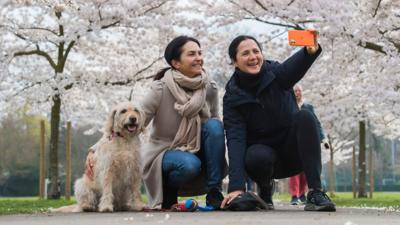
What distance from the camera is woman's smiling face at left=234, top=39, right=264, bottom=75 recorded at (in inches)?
225

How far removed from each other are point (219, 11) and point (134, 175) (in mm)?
11257

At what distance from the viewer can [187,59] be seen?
6.17 m

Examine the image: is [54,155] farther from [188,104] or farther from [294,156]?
[294,156]

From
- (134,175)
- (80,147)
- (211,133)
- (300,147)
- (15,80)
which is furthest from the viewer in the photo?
(80,147)

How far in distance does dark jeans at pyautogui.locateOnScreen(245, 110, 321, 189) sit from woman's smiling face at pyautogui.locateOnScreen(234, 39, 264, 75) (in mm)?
535

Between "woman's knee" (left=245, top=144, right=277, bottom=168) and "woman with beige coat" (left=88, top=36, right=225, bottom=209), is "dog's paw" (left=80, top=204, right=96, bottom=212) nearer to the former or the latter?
"woman with beige coat" (left=88, top=36, right=225, bottom=209)

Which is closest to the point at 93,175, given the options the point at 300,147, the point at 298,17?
the point at 300,147

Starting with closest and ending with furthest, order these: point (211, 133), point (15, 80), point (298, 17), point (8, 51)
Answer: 1. point (211, 133)
2. point (298, 17)
3. point (8, 51)
4. point (15, 80)

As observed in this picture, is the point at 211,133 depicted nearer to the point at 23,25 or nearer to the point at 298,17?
the point at 298,17

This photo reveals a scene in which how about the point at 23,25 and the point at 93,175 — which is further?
the point at 23,25

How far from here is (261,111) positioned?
575cm

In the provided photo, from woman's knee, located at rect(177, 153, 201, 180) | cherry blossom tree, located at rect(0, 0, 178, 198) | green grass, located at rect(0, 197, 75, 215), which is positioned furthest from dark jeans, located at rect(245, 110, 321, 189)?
cherry blossom tree, located at rect(0, 0, 178, 198)

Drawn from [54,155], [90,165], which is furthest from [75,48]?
[90,165]

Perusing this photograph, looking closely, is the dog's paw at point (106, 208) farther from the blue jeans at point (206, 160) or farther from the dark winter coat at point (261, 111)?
the dark winter coat at point (261, 111)
